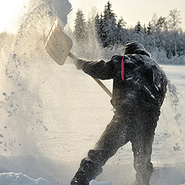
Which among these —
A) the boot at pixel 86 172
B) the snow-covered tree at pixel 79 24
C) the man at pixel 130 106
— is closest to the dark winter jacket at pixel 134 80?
the man at pixel 130 106

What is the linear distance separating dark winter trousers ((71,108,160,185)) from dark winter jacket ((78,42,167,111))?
0.08 meters

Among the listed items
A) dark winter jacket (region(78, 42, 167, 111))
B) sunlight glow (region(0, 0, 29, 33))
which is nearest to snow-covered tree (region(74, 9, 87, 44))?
sunlight glow (region(0, 0, 29, 33))

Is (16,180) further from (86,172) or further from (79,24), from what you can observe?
(79,24)

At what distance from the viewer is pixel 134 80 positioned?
175 centimetres

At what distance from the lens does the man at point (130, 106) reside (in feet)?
5.70

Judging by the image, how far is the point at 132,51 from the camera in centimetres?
195

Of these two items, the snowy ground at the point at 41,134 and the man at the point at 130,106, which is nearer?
the man at the point at 130,106

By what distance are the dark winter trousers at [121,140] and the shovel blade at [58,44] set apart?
102cm

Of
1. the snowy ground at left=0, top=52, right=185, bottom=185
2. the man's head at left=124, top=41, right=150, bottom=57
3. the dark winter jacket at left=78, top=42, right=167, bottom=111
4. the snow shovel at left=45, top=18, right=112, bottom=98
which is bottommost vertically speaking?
the snowy ground at left=0, top=52, right=185, bottom=185

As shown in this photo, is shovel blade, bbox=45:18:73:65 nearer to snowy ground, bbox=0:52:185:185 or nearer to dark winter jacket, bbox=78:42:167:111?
snowy ground, bbox=0:52:185:185

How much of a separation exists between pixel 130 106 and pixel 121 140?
29cm

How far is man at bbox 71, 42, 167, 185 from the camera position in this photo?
1737 millimetres

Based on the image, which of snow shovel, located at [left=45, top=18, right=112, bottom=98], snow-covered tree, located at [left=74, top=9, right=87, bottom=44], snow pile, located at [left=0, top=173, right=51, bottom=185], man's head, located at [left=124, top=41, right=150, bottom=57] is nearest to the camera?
snow pile, located at [left=0, top=173, right=51, bottom=185]

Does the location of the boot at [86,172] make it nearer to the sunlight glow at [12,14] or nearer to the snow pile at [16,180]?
the snow pile at [16,180]
